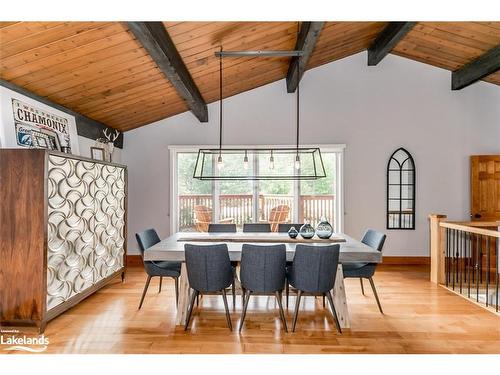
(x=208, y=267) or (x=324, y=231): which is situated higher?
(x=324, y=231)

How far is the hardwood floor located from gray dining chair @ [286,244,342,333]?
0.29 metres

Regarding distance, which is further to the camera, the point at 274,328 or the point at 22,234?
the point at 274,328

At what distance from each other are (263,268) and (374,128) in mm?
3853

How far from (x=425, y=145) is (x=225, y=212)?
12.2 ft

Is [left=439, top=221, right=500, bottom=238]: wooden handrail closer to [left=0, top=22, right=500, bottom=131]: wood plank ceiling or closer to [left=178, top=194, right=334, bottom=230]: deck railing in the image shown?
[left=178, top=194, right=334, bottom=230]: deck railing

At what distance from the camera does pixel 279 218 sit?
18.4 feet

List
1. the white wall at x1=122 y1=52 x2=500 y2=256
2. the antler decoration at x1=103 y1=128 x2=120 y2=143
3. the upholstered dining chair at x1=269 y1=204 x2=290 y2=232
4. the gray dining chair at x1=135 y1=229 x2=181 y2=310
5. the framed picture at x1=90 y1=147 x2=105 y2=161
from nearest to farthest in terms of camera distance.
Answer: the gray dining chair at x1=135 y1=229 x2=181 y2=310 → the framed picture at x1=90 y1=147 x2=105 y2=161 → the antler decoration at x1=103 y1=128 x2=120 y2=143 → the white wall at x1=122 y1=52 x2=500 y2=256 → the upholstered dining chair at x1=269 y1=204 x2=290 y2=232

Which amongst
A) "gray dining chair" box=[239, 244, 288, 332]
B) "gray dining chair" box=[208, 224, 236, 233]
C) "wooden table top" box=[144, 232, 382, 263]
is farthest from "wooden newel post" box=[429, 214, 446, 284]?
"gray dining chair" box=[208, 224, 236, 233]

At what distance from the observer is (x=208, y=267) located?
284 cm

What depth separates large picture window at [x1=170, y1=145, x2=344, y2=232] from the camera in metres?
Result: 5.64

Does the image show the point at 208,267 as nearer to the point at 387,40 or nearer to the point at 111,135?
the point at 111,135

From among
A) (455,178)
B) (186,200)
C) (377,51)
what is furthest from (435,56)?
(186,200)

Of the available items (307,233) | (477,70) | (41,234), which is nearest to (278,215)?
(307,233)
